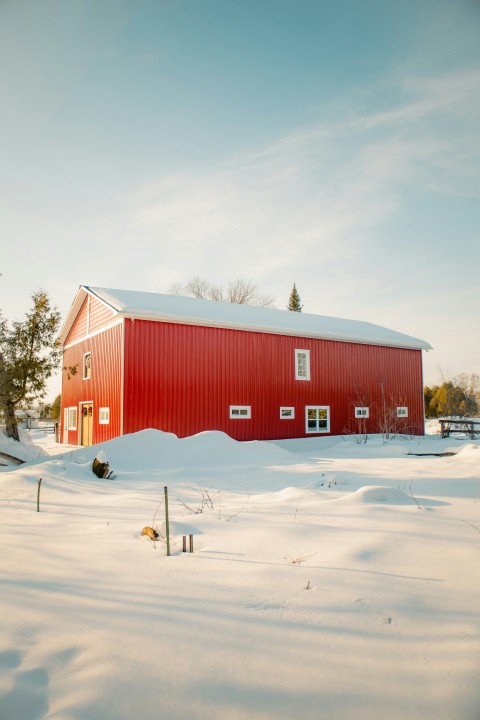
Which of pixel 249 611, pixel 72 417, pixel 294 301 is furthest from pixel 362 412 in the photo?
pixel 294 301

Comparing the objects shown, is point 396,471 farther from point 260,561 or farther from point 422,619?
point 422,619

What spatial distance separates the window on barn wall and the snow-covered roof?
9.04 ft

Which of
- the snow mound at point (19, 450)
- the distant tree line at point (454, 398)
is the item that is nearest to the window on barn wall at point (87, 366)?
the snow mound at point (19, 450)

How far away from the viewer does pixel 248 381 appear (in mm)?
19234

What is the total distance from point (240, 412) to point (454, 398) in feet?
97.8

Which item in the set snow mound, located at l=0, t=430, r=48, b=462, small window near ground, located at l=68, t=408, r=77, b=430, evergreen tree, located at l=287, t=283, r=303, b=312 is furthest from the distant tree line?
snow mound, located at l=0, t=430, r=48, b=462

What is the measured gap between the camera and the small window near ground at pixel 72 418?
2241 cm

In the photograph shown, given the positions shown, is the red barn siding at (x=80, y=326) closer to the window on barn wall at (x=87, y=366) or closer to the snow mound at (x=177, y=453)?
the window on barn wall at (x=87, y=366)

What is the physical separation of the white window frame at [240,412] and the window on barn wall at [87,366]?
6351 millimetres

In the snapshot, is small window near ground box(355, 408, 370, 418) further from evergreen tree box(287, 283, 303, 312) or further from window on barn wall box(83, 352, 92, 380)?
evergreen tree box(287, 283, 303, 312)

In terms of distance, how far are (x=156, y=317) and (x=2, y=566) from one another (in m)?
13.7

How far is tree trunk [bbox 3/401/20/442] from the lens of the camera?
17.0 metres

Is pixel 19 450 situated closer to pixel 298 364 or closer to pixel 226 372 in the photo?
pixel 226 372

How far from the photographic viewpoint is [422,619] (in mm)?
2893
